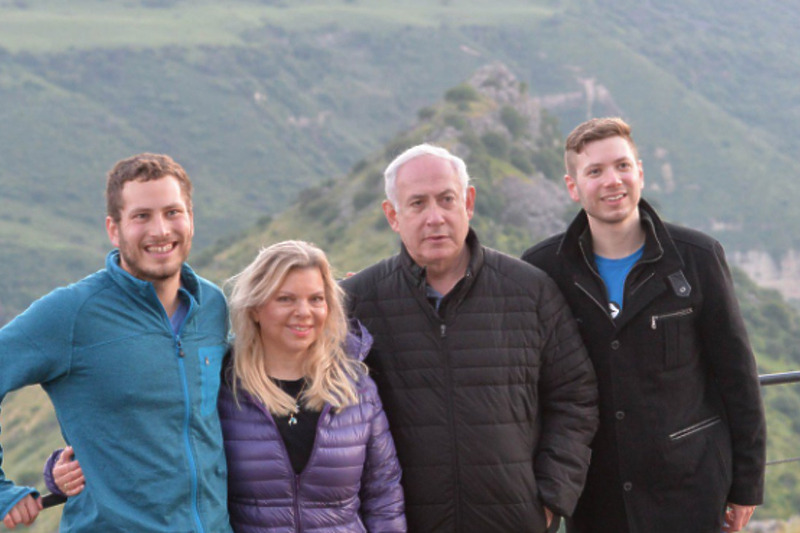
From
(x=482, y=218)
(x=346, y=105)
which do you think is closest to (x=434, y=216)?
(x=482, y=218)

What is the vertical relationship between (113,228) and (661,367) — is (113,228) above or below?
above

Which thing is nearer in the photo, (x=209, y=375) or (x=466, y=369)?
(x=209, y=375)

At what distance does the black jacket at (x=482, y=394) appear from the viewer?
12.2 feet

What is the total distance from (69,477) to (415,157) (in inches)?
65.2

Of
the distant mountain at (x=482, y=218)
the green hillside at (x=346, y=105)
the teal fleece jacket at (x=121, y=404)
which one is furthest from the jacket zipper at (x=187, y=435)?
the green hillside at (x=346, y=105)

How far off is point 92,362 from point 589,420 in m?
1.83

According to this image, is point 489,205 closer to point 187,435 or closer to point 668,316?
point 668,316

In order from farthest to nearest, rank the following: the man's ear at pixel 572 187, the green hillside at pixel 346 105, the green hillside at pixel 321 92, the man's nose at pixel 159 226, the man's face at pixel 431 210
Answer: the green hillside at pixel 321 92
the green hillside at pixel 346 105
the man's ear at pixel 572 187
the man's face at pixel 431 210
the man's nose at pixel 159 226

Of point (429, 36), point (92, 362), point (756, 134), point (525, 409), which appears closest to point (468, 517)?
point (525, 409)

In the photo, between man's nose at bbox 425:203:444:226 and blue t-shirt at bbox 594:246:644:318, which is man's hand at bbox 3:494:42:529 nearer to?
man's nose at bbox 425:203:444:226

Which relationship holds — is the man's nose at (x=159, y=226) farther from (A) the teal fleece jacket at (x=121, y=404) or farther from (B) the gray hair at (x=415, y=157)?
(B) the gray hair at (x=415, y=157)

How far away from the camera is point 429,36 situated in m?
146

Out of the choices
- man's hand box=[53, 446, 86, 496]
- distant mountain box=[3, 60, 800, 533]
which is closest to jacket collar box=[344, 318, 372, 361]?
man's hand box=[53, 446, 86, 496]

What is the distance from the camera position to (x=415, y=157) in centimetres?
387
